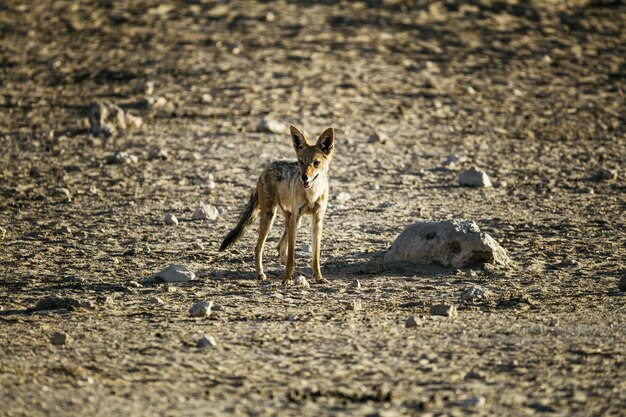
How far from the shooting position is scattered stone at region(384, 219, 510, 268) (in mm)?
9609

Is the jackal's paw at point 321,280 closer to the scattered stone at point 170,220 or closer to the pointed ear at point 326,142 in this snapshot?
the pointed ear at point 326,142

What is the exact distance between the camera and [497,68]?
57.9ft

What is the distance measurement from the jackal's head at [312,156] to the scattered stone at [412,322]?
185cm

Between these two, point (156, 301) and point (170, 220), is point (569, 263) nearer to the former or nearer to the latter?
point (156, 301)

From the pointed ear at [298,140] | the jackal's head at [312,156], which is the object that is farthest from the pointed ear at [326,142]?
the pointed ear at [298,140]

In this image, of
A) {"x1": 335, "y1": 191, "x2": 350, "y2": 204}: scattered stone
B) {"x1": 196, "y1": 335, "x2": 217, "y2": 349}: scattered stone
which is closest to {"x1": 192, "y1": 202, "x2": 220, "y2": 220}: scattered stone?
{"x1": 335, "y1": 191, "x2": 350, "y2": 204}: scattered stone

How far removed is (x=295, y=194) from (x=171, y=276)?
1283 mm

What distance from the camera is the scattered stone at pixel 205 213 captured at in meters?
11.5

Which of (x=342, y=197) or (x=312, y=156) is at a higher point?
(x=312, y=156)

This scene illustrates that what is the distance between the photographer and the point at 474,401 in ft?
20.7

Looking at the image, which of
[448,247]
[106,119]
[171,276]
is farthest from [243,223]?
[106,119]

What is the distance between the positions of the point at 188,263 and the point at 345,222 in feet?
6.98

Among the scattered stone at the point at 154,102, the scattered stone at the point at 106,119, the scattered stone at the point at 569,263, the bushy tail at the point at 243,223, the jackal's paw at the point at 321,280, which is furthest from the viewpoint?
the scattered stone at the point at 154,102

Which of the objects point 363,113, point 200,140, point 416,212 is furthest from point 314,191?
point 363,113
